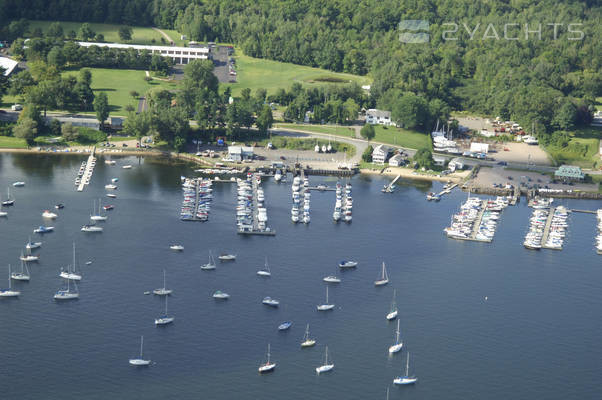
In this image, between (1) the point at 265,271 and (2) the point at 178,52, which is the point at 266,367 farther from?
(2) the point at 178,52

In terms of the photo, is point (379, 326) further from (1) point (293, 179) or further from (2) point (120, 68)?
(2) point (120, 68)

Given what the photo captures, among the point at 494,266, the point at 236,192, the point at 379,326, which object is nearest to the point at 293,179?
the point at 236,192

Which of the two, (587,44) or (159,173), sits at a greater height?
(587,44)

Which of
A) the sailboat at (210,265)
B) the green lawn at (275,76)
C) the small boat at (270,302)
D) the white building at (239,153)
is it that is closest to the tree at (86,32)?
the green lawn at (275,76)

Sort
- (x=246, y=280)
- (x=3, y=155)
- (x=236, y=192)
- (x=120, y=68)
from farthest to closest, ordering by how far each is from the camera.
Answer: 1. (x=120, y=68)
2. (x=3, y=155)
3. (x=236, y=192)
4. (x=246, y=280)

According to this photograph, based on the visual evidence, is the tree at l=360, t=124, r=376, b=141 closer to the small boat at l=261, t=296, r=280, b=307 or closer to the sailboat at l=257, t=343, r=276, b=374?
the small boat at l=261, t=296, r=280, b=307

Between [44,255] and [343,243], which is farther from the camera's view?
[343,243]

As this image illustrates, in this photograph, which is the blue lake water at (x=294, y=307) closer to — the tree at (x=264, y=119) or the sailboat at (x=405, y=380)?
the sailboat at (x=405, y=380)
